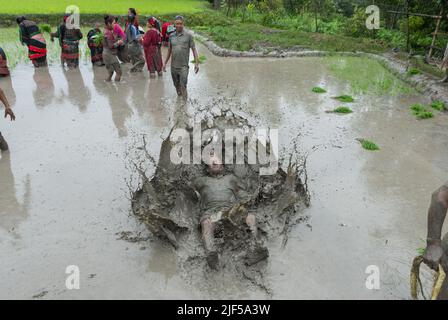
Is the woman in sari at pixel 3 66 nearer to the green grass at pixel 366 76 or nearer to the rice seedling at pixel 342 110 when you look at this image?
the rice seedling at pixel 342 110

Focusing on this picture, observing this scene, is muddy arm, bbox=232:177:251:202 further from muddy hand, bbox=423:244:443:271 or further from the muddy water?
muddy hand, bbox=423:244:443:271

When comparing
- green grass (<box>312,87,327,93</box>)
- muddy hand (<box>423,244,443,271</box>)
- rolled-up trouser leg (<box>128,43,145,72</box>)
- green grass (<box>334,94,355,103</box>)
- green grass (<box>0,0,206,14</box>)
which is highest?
green grass (<box>0,0,206,14</box>)

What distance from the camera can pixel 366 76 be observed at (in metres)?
11.8

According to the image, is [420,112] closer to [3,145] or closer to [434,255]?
[434,255]

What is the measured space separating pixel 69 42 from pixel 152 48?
298 centimetres

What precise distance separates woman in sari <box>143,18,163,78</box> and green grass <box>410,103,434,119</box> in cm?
650

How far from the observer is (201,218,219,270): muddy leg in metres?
3.95

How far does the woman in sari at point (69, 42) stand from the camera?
39.6ft

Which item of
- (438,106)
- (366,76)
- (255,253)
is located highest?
(366,76)

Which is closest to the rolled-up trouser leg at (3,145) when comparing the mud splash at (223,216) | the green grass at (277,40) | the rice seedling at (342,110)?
the mud splash at (223,216)

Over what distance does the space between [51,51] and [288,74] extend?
8339 mm

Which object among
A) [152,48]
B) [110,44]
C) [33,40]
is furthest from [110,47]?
[33,40]

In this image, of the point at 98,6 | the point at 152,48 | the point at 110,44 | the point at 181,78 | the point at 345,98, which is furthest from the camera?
the point at 98,6

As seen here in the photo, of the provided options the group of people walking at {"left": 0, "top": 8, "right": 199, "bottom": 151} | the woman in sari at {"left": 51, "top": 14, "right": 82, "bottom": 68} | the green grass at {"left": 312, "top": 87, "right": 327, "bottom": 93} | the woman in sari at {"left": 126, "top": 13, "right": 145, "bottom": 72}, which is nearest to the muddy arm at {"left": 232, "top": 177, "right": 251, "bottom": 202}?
the group of people walking at {"left": 0, "top": 8, "right": 199, "bottom": 151}
